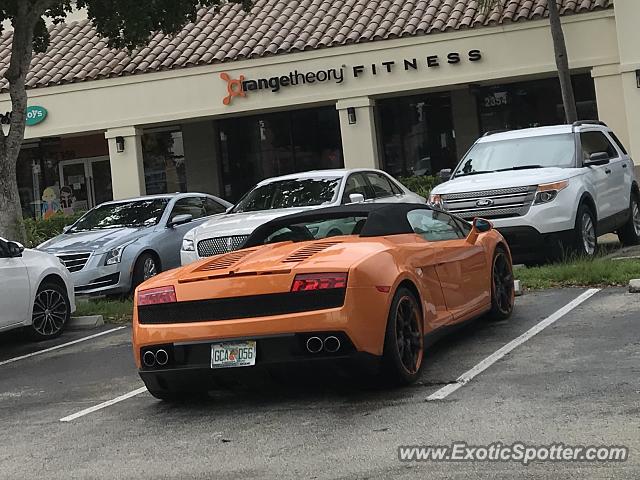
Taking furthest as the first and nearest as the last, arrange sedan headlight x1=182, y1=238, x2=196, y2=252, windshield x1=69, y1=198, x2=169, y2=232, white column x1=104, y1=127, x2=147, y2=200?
white column x1=104, y1=127, x2=147, y2=200 < windshield x1=69, y1=198, x2=169, y2=232 < sedan headlight x1=182, y1=238, x2=196, y2=252

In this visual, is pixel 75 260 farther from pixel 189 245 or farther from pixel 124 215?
pixel 189 245

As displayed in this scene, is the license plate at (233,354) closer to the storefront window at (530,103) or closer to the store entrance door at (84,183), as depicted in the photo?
the storefront window at (530,103)

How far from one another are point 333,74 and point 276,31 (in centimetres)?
221

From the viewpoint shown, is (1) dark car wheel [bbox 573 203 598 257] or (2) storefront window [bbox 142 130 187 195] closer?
(1) dark car wheel [bbox 573 203 598 257]

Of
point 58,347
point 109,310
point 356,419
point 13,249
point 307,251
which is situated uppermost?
point 13,249

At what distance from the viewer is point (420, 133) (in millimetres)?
25375

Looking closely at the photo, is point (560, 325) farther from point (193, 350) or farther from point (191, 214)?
point (191, 214)

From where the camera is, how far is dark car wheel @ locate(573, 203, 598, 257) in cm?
1332

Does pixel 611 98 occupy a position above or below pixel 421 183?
above

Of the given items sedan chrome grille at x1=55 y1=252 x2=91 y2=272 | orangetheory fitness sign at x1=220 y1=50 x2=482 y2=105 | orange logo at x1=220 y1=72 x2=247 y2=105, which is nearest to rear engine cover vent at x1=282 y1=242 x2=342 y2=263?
sedan chrome grille at x1=55 y1=252 x2=91 y2=272

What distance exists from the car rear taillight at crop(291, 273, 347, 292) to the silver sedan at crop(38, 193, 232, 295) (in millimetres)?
7999

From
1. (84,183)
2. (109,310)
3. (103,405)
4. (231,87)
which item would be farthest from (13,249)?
(84,183)

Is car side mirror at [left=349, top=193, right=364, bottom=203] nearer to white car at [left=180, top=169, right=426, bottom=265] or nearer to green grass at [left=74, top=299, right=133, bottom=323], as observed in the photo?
white car at [left=180, top=169, right=426, bottom=265]

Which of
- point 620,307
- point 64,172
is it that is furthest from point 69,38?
point 620,307
